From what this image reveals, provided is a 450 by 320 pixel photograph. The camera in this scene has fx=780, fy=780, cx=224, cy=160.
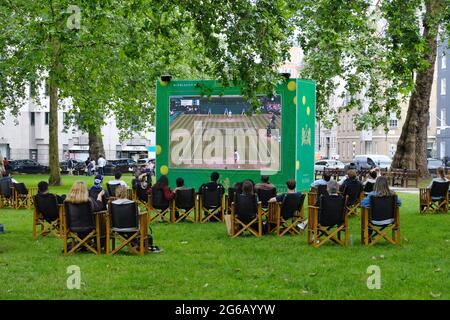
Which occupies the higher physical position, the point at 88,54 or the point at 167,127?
the point at 88,54

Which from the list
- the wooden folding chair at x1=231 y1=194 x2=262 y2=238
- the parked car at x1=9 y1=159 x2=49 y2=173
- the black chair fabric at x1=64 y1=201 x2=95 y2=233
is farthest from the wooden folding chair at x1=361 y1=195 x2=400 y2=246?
the parked car at x1=9 y1=159 x2=49 y2=173

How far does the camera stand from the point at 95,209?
42.6 feet

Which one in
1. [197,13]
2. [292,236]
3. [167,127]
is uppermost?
[197,13]

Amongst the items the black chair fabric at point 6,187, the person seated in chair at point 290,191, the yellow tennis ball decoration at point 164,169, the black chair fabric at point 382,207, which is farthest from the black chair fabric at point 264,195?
the black chair fabric at point 6,187

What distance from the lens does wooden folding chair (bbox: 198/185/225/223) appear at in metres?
18.0

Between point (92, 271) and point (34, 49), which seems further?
point (34, 49)

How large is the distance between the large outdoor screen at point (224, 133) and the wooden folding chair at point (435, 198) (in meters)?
4.05

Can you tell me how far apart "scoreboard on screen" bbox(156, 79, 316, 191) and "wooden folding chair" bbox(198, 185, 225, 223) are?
378 cm

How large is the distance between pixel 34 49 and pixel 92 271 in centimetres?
1560

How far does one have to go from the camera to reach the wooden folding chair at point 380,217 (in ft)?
43.3

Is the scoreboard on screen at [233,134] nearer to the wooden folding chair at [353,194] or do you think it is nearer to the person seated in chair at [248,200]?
the wooden folding chair at [353,194]

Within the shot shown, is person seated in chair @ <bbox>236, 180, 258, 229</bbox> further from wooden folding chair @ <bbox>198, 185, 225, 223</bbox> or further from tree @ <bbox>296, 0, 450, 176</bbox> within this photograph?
tree @ <bbox>296, 0, 450, 176</bbox>
